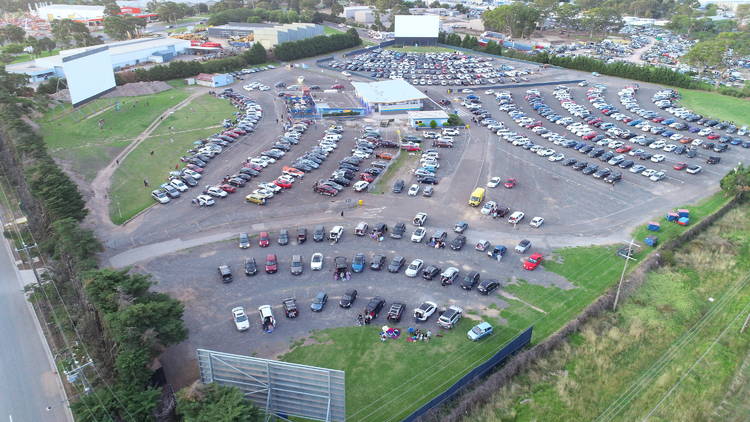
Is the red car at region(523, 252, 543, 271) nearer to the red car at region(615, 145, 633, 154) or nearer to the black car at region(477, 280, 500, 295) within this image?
the black car at region(477, 280, 500, 295)

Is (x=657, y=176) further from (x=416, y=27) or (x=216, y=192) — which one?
(x=416, y=27)

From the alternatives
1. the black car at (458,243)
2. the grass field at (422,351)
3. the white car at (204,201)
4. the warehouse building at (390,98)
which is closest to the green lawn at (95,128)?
the white car at (204,201)

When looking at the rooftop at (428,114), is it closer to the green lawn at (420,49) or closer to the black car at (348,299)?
the black car at (348,299)

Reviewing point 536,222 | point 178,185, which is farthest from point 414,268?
point 178,185

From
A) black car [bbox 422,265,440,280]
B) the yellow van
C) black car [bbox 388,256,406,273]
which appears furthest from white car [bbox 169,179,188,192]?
the yellow van

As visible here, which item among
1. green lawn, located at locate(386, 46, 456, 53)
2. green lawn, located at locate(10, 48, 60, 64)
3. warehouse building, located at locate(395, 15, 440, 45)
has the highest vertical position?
warehouse building, located at locate(395, 15, 440, 45)

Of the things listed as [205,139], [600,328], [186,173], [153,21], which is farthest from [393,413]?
[153,21]

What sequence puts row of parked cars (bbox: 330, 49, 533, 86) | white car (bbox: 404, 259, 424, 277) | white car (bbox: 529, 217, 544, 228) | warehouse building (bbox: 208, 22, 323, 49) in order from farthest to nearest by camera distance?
warehouse building (bbox: 208, 22, 323, 49) → row of parked cars (bbox: 330, 49, 533, 86) → white car (bbox: 529, 217, 544, 228) → white car (bbox: 404, 259, 424, 277)
